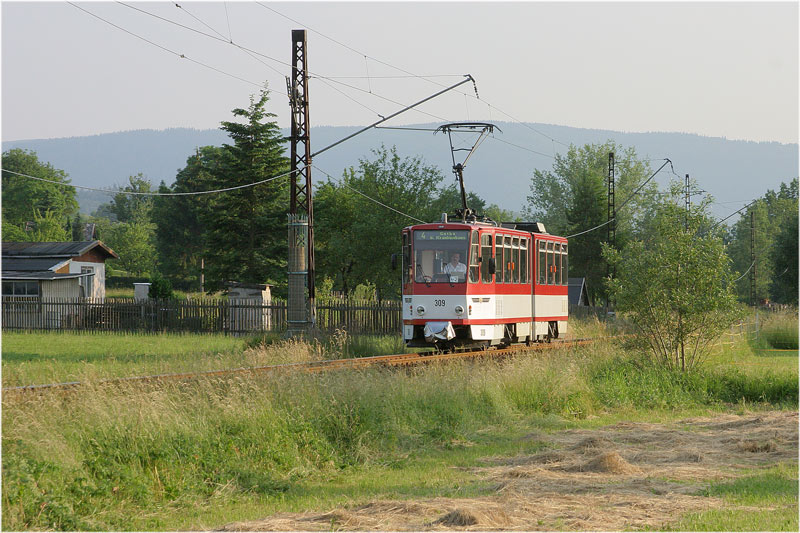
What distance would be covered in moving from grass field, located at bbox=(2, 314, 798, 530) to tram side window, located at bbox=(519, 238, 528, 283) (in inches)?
309

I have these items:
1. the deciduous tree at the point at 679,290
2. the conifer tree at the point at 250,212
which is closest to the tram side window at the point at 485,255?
the deciduous tree at the point at 679,290

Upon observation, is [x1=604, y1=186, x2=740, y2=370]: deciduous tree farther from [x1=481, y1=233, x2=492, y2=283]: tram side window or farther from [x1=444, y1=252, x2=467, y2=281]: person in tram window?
[x1=444, y1=252, x2=467, y2=281]: person in tram window

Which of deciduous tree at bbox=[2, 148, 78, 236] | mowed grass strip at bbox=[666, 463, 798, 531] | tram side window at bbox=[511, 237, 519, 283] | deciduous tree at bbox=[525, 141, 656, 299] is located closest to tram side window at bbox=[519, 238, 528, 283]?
tram side window at bbox=[511, 237, 519, 283]

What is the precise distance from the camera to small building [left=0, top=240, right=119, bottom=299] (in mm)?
51188

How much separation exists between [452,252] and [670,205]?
5829 millimetres

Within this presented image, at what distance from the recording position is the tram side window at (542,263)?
96.9ft

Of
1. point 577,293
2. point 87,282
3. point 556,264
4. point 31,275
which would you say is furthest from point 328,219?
point 556,264

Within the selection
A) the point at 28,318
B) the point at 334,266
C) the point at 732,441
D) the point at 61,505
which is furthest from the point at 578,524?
the point at 334,266

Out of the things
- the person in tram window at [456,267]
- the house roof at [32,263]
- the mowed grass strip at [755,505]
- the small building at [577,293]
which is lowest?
the mowed grass strip at [755,505]

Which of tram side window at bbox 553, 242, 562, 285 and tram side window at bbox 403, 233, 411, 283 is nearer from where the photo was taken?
tram side window at bbox 403, 233, 411, 283

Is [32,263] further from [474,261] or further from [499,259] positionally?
[474,261]

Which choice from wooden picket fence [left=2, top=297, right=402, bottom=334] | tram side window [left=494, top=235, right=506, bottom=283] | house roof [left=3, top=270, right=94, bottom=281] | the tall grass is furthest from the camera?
house roof [left=3, top=270, right=94, bottom=281]

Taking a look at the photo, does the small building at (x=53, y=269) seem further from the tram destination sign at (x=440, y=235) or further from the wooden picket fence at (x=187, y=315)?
the tram destination sign at (x=440, y=235)

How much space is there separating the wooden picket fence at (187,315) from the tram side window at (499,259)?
10.9 metres
